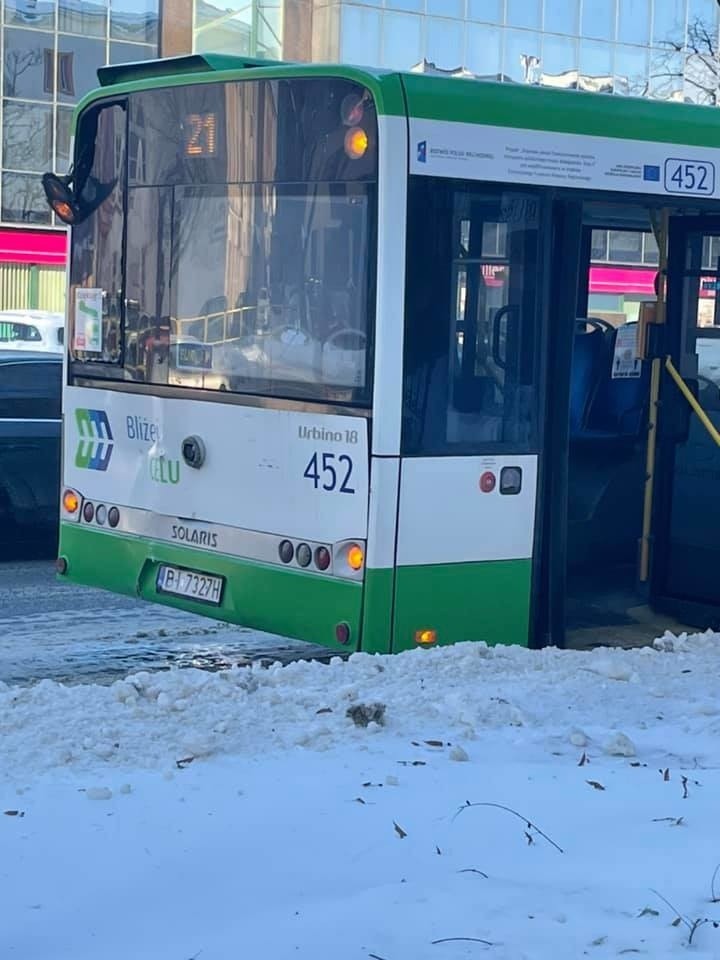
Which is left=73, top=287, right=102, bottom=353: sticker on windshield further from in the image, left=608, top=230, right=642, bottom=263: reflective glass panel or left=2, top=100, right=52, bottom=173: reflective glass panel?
left=2, top=100, right=52, bottom=173: reflective glass panel

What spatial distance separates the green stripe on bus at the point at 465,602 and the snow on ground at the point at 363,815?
0.52 metres

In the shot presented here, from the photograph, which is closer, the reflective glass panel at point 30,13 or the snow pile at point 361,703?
the snow pile at point 361,703

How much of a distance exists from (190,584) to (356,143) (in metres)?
2.35

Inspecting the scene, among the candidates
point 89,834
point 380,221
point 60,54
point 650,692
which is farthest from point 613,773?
point 60,54

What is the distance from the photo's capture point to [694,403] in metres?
8.72

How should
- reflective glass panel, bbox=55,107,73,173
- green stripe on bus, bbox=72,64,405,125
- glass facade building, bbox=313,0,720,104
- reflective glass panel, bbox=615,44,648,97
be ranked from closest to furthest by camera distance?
1. green stripe on bus, bbox=72,64,405,125
2. reflective glass panel, bbox=55,107,73,173
3. glass facade building, bbox=313,0,720,104
4. reflective glass panel, bbox=615,44,648,97

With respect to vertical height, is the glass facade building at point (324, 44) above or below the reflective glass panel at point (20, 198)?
above

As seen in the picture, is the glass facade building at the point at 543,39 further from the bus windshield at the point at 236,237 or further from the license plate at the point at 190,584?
the license plate at the point at 190,584

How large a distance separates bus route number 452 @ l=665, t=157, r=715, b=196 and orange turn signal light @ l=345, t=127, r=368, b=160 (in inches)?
70.5

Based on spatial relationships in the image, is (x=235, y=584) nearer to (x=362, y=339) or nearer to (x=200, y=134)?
(x=362, y=339)

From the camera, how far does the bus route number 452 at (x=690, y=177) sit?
800cm

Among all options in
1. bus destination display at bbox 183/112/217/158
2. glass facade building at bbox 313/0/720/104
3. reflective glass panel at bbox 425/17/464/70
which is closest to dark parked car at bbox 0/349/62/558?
bus destination display at bbox 183/112/217/158

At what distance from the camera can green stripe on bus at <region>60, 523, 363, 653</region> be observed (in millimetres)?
7254

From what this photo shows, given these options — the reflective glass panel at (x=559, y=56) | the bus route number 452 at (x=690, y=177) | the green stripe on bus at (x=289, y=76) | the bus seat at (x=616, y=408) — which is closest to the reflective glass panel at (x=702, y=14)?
the reflective glass panel at (x=559, y=56)
